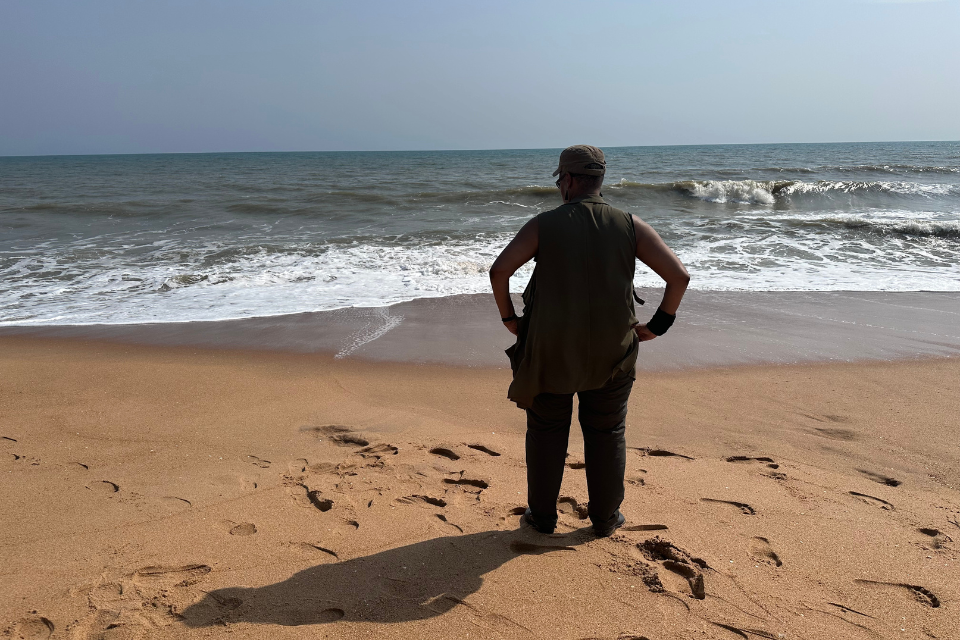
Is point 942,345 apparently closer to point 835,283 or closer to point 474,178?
point 835,283

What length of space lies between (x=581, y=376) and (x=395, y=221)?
1461 cm

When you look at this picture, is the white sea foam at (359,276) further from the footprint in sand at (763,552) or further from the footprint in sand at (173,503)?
the footprint in sand at (763,552)

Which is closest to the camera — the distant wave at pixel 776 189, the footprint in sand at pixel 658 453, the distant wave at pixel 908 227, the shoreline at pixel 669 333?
the footprint in sand at pixel 658 453

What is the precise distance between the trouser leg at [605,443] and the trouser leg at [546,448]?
0.32ft

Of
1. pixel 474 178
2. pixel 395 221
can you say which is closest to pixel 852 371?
pixel 395 221

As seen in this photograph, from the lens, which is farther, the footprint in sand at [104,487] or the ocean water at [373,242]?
the ocean water at [373,242]

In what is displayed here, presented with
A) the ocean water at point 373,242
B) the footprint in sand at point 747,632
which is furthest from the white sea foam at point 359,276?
the footprint in sand at point 747,632

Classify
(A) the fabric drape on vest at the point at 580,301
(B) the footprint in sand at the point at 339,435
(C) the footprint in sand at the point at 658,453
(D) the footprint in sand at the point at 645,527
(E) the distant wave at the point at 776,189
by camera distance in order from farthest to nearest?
(E) the distant wave at the point at 776,189, (B) the footprint in sand at the point at 339,435, (C) the footprint in sand at the point at 658,453, (D) the footprint in sand at the point at 645,527, (A) the fabric drape on vest at the point at 580,301

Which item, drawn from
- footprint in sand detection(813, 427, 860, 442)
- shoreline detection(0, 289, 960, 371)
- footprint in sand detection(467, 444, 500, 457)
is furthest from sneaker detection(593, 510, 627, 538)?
shoreline detection(0, 289, 960, 371)

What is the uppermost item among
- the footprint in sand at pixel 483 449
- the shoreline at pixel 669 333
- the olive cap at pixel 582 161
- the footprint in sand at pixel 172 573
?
the olive cap at pixel 582 161

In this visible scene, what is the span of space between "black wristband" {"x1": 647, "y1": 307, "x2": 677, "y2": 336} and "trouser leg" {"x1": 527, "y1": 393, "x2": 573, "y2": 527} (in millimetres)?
443

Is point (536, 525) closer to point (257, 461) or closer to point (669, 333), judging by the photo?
point (257, 461)

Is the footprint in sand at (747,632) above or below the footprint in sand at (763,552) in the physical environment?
above

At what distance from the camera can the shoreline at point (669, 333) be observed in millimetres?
5555
